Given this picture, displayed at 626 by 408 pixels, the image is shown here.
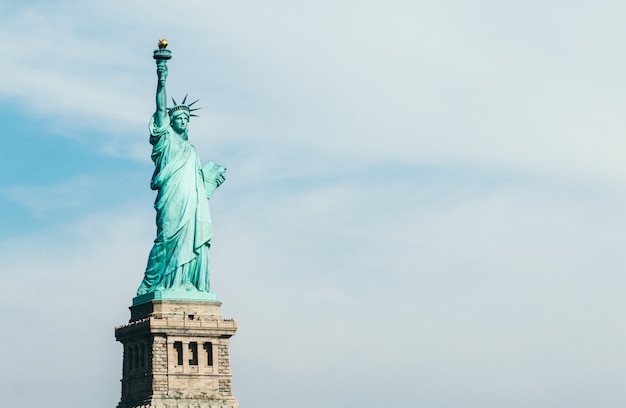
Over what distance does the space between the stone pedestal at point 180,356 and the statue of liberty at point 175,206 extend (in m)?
1.19

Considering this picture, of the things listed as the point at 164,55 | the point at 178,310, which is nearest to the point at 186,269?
the point at 178,310

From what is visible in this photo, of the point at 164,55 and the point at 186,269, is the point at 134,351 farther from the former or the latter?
the point at 164,55

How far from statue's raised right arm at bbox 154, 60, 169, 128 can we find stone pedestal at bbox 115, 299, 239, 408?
325 inches

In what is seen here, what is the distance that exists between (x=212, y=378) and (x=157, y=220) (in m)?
7.54

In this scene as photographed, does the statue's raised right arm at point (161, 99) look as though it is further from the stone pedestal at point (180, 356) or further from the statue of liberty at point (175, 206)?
the stone pedestal at point (180, 356)

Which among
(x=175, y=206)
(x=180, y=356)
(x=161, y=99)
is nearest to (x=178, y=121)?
(x=161, y=99)

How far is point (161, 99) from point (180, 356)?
1160cm

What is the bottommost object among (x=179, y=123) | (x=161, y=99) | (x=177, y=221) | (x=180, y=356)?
(x=180, y=356)

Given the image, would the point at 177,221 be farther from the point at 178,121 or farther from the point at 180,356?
the point at 180,356

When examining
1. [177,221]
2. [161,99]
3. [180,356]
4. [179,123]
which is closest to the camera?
[180,356]

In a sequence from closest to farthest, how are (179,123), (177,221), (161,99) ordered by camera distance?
(177,221) < (161,99) < (179,123)

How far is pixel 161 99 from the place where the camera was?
99.7 metres

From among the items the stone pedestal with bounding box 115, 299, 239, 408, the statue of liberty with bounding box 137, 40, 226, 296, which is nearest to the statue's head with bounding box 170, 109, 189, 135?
the statue of liberty with bounding box 137, 40, 226, 296

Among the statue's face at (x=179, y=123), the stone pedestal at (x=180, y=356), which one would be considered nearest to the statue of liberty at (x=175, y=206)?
the statue's face at (x=179, y=123)
